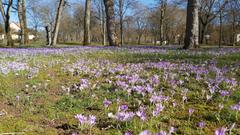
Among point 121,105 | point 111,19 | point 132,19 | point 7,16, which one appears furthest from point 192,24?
point 132,19

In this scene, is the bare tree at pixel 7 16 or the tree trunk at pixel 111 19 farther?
the bare tree at pixel 7 16

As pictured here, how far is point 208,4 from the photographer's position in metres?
54.3

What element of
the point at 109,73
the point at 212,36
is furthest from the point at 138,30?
the point at 109,73

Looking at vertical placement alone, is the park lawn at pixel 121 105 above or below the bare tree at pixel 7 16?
below

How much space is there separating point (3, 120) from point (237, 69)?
16.1 ft

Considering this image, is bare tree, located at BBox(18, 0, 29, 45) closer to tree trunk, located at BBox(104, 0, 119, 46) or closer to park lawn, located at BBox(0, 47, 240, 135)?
tree trunk, located at BBox(104, 0, 119, 46)


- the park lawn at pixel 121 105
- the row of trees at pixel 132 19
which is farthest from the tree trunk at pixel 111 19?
the park lawn at pixel 121 105

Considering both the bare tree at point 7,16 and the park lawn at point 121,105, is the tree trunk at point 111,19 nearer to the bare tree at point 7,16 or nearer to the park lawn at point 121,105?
the bare tree at point 7,16

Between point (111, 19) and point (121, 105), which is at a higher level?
point (111, 19)

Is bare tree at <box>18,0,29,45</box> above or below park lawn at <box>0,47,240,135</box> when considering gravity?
above

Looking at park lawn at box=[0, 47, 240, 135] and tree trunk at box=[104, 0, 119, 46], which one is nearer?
park lawn at box=[0, 47, 240, 135]

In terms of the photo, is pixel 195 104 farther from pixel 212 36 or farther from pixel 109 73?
pixel 212 36

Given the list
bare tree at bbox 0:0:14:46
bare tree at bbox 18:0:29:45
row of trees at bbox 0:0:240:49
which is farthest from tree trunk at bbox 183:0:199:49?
bare tree at bbox 18:0:29:45

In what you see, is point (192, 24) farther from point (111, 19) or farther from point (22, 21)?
point (22, 21)
